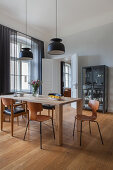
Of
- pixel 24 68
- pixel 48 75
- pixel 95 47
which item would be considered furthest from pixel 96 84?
pixel 24 68

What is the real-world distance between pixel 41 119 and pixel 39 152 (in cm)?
57

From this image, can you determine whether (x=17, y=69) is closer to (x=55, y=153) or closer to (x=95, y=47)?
Answer: (x=95, y=47)

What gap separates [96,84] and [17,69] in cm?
329

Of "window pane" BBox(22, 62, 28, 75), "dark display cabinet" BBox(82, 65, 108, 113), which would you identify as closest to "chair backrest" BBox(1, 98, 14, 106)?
"window pane" BBox(22, 62, 28, 75)

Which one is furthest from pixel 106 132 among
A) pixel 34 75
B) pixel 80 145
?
pixel 34 75

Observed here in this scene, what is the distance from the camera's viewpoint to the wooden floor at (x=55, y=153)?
1.75 m

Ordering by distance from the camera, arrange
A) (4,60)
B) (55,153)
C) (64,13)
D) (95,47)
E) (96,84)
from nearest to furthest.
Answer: (55,153), (4,60), (64,13), (96,84), (95,47)

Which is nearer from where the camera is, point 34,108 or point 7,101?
point 34,108

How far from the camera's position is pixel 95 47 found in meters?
5.17

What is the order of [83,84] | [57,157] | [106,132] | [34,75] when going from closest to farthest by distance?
[57,157] < [106,132] < [83,84] < [34,75]

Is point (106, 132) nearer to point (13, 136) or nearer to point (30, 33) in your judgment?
point (13, 136)

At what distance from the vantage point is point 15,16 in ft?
15.4

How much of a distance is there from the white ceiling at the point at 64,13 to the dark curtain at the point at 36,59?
64 centimetres

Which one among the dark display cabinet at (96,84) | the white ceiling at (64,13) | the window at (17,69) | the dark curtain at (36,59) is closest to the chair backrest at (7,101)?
the window at (17,69)
